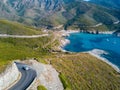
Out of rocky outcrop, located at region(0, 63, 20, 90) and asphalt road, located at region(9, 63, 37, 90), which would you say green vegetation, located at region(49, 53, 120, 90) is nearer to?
asphalt road, located at region(9, 63, 37, 90)

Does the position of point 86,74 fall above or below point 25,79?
below

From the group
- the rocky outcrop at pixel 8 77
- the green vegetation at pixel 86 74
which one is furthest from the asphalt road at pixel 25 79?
the green vegetation at pixel 86 74

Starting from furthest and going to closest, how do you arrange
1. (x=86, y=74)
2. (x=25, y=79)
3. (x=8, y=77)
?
(x=86, y=74), (x=25, y=79), (x=8, y=77)

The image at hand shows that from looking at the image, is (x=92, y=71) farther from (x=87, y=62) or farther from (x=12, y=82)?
(x=12, y=82)

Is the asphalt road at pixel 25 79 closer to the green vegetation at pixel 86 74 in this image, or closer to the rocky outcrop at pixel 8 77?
the rocky outcrop at pixel 8 77

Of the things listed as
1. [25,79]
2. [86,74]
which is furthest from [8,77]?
[86,74]

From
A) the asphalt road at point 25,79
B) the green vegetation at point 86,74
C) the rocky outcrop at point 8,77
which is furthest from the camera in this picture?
the green vegetation at point 86,74

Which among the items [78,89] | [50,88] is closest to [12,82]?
[50,88]

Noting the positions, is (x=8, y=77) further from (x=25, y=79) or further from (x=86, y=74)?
(x=86, y=74)
